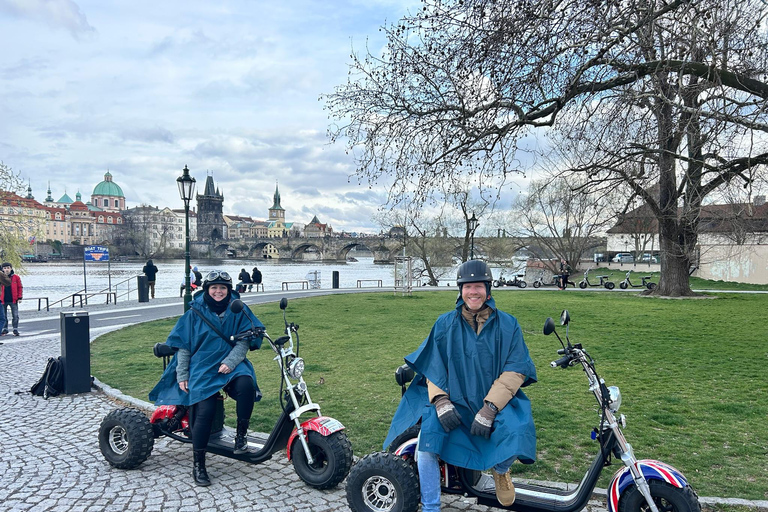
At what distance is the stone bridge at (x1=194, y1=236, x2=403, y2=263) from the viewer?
91.3 meters

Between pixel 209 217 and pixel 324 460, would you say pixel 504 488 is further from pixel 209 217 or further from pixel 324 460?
pixel 209 217

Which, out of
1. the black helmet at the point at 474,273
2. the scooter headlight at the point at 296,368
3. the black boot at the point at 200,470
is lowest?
the black boot at the point at 200,470

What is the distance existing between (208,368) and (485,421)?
2.26m

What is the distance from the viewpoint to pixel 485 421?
2.85 metres

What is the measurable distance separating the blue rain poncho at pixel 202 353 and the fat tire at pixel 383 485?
127cm

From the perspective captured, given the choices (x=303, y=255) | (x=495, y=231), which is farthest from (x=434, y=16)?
(x=303, y=255)

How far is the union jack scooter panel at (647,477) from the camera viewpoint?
2.68m

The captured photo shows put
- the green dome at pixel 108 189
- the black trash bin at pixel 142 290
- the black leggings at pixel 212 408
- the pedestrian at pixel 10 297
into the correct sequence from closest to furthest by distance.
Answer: the black leggings at pixel 212 408 → the pedestrian at pixel 10 297 → the black trash bin at pixel 142 290 → the green dome at pixel 108 189

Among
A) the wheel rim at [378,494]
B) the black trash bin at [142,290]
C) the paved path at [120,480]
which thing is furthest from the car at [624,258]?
the wheel rim at [378,494]

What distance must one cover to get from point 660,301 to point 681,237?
2793mm

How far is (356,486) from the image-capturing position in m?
3.20

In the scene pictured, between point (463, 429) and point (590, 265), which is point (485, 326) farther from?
point (590, 265)

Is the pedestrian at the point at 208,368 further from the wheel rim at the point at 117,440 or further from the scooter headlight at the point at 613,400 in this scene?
the scooter headlight at the point at 613,400

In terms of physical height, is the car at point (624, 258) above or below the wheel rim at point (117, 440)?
above
